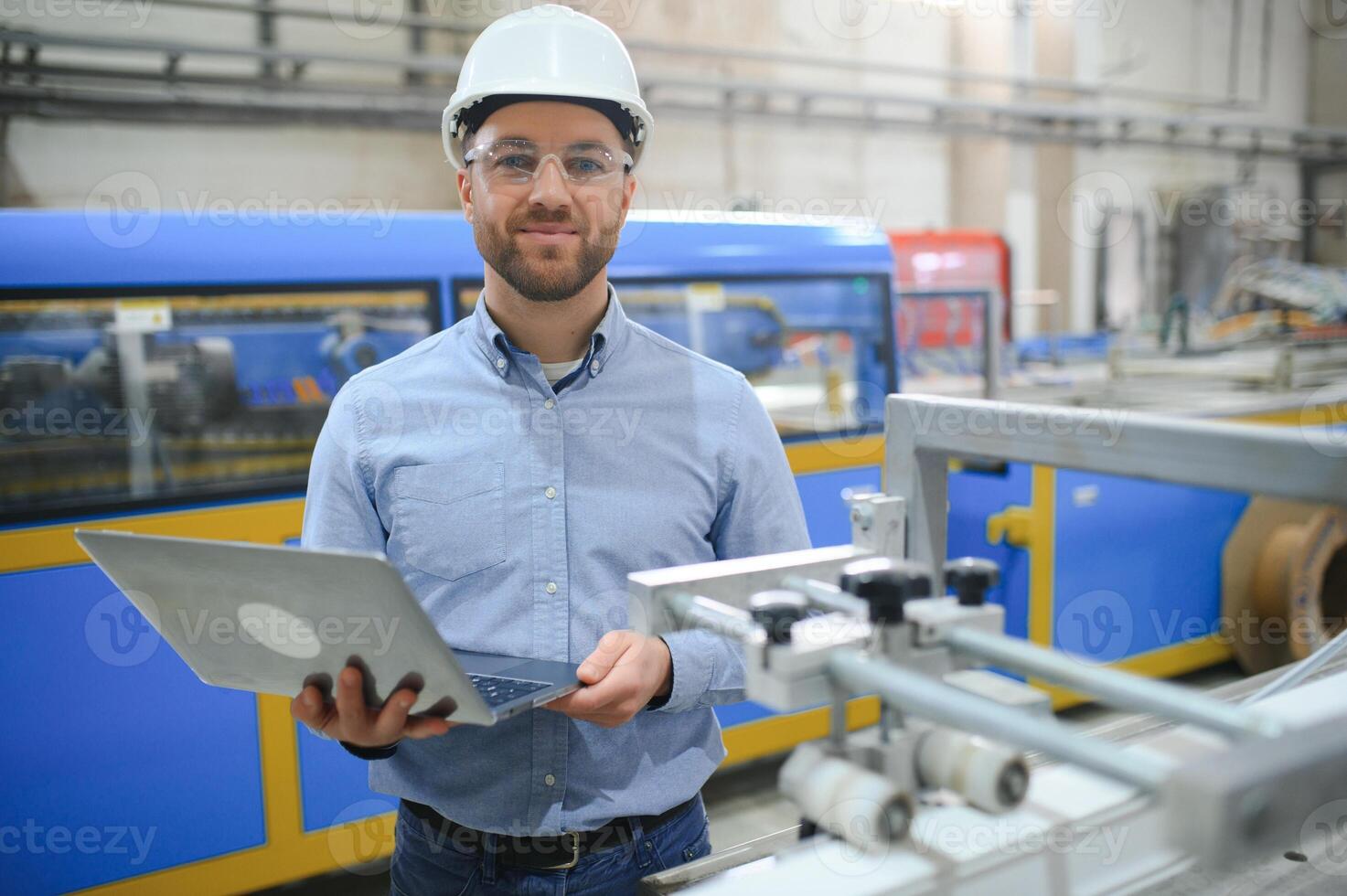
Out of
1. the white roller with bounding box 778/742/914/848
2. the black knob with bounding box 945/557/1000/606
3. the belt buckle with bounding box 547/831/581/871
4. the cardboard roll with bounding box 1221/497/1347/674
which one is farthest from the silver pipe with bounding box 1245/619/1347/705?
the cardboard roll with bounding box 1221/497/1347/674

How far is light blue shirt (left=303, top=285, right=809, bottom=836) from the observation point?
44.1 inches

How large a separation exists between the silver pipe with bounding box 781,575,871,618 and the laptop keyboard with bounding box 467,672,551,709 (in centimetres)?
26

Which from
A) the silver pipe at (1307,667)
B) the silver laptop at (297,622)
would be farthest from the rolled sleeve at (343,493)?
the silver pipe at (1307,667)

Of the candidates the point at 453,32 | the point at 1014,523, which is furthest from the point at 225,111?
the point at 1014,523

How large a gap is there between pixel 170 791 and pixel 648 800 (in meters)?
1.56

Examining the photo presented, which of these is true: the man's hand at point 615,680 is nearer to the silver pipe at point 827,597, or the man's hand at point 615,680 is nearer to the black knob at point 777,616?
the silver pipe at point 827,597

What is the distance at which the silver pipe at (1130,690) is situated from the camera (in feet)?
1.97

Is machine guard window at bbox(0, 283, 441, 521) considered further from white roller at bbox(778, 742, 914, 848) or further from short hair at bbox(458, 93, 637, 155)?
white roller at bbox(778, 742, 914, 848)

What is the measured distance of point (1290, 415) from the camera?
3.53m

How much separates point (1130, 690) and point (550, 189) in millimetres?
789

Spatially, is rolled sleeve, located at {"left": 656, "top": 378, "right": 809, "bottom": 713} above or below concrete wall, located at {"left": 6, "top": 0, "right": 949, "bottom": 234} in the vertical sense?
below

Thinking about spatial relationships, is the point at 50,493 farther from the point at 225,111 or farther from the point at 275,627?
the point at 225,111

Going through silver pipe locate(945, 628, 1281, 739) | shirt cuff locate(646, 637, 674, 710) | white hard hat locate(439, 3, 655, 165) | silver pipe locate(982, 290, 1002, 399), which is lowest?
shirt cuff locate(646, 637, 674, 710)

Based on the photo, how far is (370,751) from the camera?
40.6 inches
